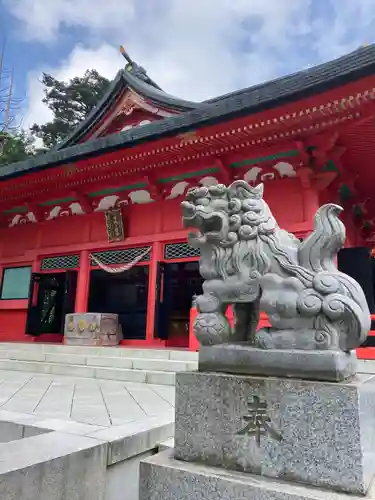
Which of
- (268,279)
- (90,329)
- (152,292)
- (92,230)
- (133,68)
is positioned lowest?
(90,329)

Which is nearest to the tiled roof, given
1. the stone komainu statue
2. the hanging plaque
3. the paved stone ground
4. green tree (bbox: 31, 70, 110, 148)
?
the hanging plaque

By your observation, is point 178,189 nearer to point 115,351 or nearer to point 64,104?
point 115,351

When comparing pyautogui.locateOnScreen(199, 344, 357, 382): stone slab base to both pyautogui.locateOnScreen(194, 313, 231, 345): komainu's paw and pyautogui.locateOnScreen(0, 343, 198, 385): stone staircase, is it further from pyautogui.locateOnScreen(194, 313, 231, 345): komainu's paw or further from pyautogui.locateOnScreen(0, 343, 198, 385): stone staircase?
pyautogui.locateOnScreen(0, 343, 198, 385): stone staircase

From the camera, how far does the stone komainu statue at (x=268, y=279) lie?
194cm

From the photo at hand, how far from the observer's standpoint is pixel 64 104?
2823 centimetres

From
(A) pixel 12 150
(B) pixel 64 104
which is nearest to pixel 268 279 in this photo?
(A) pixel 12 150

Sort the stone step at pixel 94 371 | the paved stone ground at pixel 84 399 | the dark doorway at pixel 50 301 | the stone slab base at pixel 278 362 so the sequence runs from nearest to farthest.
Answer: the stone slab base at pixel 278 362 < the paved stone ground at pixel 84 399 < the stone step at pixel 94 371 < the dark doorway at pixel 50 301

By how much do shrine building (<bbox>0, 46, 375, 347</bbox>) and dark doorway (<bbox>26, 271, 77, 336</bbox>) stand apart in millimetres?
29

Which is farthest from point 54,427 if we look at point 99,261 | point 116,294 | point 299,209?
point 116,294

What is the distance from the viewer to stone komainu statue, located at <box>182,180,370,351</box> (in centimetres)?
194

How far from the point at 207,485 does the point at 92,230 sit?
8.56 meters

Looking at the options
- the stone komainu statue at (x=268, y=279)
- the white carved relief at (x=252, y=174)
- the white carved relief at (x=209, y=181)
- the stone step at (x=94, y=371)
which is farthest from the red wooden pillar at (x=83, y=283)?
the stone komainu statue at (x=268, y=279)

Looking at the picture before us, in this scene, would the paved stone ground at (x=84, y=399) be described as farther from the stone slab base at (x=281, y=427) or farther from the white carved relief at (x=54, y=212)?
the white carved relief at (x=54, y=212)

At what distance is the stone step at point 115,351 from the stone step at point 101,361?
222 mm
